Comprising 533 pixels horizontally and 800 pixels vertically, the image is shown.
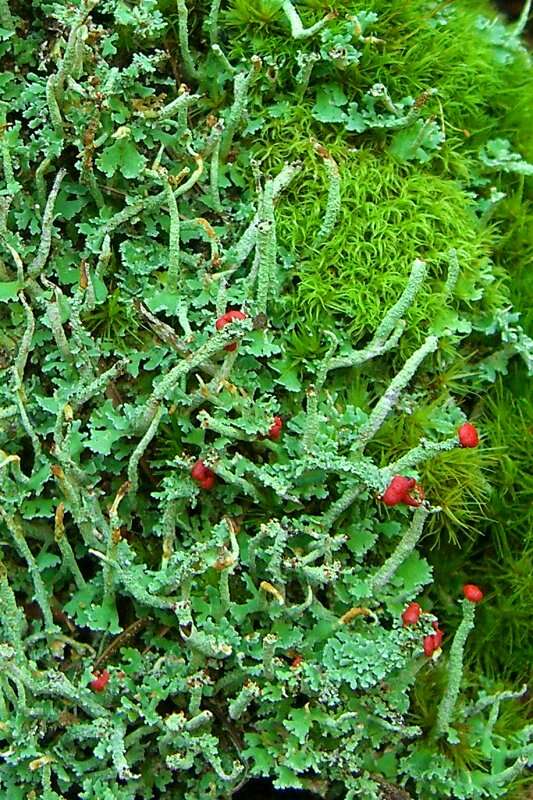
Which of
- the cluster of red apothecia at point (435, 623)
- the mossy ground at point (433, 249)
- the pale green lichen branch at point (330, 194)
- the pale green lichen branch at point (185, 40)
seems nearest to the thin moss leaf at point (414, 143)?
the mossy ground at point (433, 249)

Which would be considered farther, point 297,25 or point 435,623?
point 297,25

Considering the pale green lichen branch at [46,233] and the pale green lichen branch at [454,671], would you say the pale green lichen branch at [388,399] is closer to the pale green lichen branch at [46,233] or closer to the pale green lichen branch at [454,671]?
the pale green lichen branch at [454,671]

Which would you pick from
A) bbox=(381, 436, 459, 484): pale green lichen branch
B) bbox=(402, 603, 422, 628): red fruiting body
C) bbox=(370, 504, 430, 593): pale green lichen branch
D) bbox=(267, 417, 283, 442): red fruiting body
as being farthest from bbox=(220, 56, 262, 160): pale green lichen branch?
Result: bbox=(402, 603, 422, 628): red fruiting body

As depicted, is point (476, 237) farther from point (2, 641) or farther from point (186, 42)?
point (2, 641)

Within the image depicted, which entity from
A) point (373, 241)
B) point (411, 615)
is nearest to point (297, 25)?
point (373, 241)

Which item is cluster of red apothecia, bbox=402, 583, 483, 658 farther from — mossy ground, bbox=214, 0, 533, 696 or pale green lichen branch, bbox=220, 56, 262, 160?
pale green lichen branch, bbox=220, 56, 262, 160

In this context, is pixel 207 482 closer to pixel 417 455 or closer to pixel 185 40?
pixel 417 455

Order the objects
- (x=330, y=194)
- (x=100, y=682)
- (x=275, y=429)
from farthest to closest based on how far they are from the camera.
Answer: (x=330, y=194)
(x=275, y=429)
(x=100, y=682)

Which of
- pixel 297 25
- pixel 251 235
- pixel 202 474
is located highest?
pixel 297 25
